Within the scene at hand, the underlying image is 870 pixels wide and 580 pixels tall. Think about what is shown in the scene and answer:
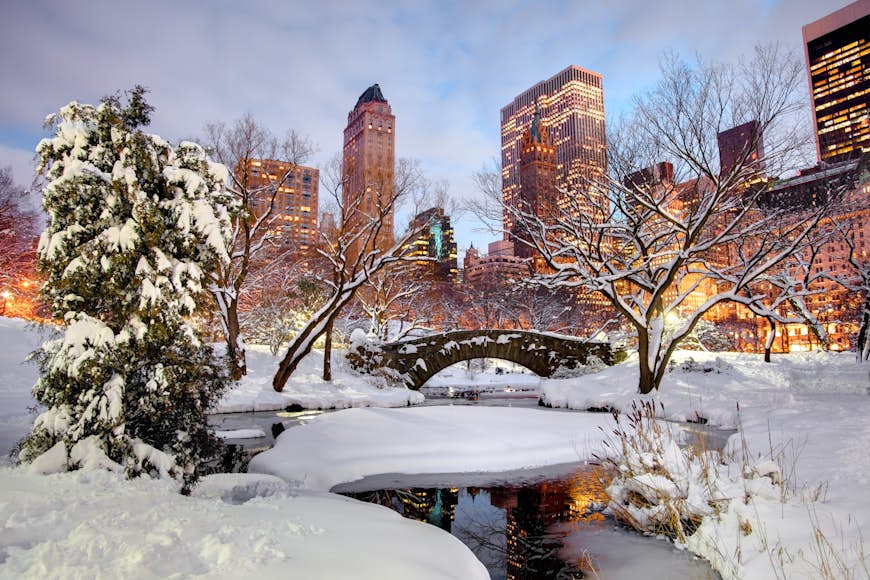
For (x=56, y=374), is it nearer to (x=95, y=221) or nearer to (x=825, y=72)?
(x=95, y=221)

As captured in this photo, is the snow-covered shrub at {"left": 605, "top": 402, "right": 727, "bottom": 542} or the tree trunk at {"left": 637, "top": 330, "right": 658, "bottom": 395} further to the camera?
the tree trunk at {"left": 637, "top": 330, "right": 658, "bottom": 395}

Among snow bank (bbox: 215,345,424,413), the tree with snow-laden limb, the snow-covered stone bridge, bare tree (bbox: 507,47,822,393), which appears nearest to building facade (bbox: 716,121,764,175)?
bare tree (bbox: 507,47,822,393)

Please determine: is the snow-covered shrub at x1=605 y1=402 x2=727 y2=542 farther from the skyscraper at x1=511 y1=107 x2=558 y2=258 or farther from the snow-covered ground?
the skyscraper at x1=511 y1=107 x2=558 y2=258

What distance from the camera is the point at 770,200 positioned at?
20.8m

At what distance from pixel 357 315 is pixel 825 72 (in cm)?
3747

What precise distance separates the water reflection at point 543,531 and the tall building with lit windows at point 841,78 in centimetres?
1968

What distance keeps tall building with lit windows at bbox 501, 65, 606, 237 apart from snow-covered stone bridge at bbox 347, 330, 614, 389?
24.1 feet

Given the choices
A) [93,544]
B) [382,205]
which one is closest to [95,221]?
[93,544]

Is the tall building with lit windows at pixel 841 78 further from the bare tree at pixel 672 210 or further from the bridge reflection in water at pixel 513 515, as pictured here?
the bridge reflection in water at pixel 513 515

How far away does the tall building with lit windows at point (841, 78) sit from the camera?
1973 cm

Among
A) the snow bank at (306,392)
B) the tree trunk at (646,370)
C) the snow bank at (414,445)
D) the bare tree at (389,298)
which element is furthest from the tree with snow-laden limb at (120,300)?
the bare tree at (389,298)

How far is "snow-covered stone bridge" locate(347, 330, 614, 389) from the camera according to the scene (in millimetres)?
24781

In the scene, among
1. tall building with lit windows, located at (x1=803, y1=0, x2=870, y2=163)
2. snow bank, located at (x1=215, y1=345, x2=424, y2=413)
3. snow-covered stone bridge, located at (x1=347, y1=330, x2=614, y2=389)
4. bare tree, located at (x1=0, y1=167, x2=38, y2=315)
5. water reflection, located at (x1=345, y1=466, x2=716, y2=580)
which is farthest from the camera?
snow-covered stone bridge, located at (x1=347, y1=330, x2=614, y2=389)

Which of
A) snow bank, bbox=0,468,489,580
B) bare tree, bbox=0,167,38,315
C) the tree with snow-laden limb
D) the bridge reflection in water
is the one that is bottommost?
the bridge reflection in water
